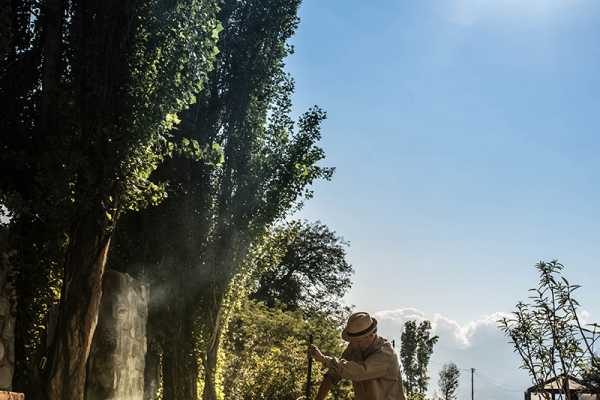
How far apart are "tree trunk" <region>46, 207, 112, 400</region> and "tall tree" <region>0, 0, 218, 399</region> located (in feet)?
0.04

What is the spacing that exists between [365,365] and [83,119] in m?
5.01

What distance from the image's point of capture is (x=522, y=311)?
6.62 m

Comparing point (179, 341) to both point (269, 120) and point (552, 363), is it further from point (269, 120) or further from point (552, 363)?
point (552, 363)

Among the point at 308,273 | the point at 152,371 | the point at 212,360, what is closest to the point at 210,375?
the point at 212,360

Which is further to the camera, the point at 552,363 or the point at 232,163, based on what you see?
the point at 232,163

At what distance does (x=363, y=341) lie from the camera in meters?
5.41

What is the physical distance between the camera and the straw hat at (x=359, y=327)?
536cm

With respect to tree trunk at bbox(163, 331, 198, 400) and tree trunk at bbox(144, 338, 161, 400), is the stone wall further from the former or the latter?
tree trunk at bbox(163, 331, 198, 400)

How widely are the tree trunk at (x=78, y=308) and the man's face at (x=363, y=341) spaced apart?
360 centimetres

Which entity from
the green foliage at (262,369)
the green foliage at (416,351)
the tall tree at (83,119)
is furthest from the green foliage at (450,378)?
the tall tree at (83,119)

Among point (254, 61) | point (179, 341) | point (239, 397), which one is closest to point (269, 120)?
point (254, 61)

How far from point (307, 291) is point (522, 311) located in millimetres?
29542

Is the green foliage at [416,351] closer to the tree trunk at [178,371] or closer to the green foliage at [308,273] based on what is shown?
the green foliage at [308,273]

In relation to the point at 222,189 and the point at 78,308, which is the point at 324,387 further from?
the point at 222,189
